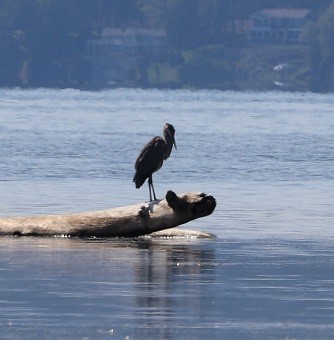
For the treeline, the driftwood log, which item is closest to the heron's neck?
the driftwood log

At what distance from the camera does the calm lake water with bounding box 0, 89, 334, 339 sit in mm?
14211

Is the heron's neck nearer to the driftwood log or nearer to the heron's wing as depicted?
the heron's wing

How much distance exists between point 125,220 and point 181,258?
5.98ft

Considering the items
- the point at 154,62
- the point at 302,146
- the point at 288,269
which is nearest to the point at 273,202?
the point at 288,269

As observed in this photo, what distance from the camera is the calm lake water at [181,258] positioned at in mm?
14211

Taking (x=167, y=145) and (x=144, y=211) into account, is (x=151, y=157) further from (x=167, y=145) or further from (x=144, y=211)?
(x=144, y=211)

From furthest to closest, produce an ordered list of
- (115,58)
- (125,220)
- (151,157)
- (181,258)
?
(115,58)
(151,157)
(125,220)
(181,258)

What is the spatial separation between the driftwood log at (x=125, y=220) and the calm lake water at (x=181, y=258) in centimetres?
19

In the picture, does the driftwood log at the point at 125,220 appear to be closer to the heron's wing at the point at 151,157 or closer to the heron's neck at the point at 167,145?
the heron's wing at the point at 151,157

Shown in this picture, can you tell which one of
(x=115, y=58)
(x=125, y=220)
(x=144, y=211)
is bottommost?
(x=115, y=58)

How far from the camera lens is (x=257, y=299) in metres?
15.7

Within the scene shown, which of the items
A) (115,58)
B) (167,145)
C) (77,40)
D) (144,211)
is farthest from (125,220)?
(115,58)

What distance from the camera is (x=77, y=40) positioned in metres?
191

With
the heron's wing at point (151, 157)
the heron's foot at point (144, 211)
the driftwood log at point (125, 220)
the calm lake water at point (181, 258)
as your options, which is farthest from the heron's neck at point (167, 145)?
the heron's foot at point (144, 211)
